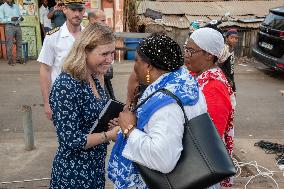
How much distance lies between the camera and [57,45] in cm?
400

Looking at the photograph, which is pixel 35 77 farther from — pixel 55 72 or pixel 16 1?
pixel 55 72

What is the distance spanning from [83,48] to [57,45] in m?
1.58

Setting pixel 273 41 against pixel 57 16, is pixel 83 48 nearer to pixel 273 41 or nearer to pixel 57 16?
pixel 273 41

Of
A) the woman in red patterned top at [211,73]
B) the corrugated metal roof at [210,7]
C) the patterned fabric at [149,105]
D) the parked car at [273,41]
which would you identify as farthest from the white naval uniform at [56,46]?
the corrugated metal roof at [210,7]

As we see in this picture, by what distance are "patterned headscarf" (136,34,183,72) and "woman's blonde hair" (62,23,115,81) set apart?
0.43 m

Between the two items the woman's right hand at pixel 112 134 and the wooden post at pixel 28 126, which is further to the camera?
the wooden post at pixel 28 126

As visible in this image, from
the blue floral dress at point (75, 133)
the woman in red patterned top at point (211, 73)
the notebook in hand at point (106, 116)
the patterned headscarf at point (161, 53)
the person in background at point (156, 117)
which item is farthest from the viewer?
the woman in red patterned top at point (211, 73)

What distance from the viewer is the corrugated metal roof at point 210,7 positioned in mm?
12648

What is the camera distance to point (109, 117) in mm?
2590

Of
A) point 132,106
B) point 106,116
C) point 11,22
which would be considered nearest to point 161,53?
point 132,106

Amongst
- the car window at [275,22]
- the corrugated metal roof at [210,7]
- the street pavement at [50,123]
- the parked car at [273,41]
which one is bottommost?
the street pavement at [50,123]

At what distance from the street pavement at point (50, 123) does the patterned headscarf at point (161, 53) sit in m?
2.68

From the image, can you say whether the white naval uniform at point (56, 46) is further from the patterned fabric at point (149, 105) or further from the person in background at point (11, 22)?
the person in background at point (11, 22)

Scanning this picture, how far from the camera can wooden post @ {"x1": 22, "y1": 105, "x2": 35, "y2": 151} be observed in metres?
5.29
